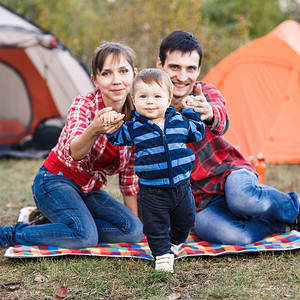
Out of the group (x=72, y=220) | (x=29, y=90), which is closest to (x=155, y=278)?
(x=72, y=220)

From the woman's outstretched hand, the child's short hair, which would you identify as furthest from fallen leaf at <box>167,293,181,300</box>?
the child's short hair

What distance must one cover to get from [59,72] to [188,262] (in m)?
4.80

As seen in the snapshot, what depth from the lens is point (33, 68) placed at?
688cm

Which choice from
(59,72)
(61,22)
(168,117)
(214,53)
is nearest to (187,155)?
(168,117)

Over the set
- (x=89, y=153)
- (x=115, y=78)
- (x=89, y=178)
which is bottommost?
(x=89, y=178)

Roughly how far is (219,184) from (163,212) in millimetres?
712

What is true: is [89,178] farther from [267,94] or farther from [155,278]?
[267,94]

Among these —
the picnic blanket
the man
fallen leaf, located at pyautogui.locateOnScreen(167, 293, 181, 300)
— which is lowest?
the picnic blanket

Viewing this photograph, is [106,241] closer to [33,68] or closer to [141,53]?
[33,68]

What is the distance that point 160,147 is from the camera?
2.23 metres

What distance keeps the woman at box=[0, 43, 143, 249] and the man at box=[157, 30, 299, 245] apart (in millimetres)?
328

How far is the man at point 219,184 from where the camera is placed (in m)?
2.67

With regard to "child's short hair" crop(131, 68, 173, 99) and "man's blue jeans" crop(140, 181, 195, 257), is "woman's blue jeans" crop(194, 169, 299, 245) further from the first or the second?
"child's short hair" crop(131, 68, 173, 99)

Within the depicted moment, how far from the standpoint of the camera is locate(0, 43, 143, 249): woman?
8.45 feet
